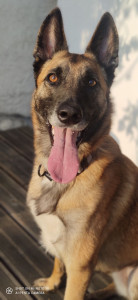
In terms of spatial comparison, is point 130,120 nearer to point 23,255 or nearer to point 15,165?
point 15,165

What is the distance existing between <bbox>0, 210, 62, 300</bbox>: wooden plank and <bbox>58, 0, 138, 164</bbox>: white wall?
1518 millimetres

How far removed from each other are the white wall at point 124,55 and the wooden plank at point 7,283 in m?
1.81

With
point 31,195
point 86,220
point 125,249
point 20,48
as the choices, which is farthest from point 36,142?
point 20,48

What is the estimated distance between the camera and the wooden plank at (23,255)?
2662mm

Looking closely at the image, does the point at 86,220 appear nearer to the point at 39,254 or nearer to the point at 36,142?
the point at 36,142

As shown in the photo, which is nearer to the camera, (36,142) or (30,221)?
(36,142)

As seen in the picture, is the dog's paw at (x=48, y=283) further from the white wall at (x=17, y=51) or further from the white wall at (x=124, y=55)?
the white wall at (x=17, y=51)

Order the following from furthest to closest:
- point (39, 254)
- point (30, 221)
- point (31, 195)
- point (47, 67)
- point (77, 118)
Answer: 1. point (30, 221)
2. point (39, 254)
3. point (31, 195)
4. point (47, 67)
5. point (77, 118)

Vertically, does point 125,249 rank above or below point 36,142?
below

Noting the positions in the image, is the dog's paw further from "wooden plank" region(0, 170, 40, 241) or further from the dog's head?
the dog's head

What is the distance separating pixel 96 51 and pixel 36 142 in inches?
29.2

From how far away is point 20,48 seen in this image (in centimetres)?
466

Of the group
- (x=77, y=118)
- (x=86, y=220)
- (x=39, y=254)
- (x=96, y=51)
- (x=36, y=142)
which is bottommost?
(x=39, y=254)

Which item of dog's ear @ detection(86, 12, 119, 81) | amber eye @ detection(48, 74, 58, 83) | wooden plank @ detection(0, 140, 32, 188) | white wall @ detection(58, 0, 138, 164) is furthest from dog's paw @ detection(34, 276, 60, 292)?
white wall @ detection(58, 0, 138, 164)
